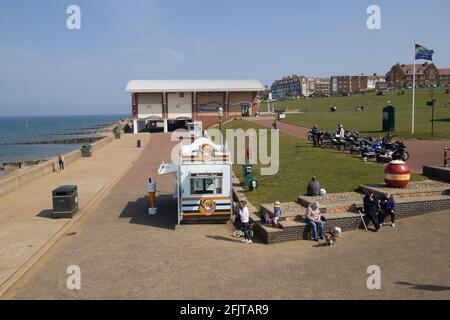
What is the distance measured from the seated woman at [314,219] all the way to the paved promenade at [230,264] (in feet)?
2.07

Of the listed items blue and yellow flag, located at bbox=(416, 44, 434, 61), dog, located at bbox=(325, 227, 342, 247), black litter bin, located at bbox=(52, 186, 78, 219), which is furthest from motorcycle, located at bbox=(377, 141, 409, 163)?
black litter bin, located at bbox=(52, 186, 78, 219)

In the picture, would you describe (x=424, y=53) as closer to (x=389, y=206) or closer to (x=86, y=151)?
(x=389, y=206)

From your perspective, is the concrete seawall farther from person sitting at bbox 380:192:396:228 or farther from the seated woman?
person sitting at bbox 380:192:396:228

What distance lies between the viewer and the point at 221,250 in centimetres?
1300

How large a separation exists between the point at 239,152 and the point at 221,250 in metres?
19.9

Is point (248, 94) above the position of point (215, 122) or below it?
above

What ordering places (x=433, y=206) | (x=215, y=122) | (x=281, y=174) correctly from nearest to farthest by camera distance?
(x=433, y=206)
(x=281, y=174)
(x=215, y=122)

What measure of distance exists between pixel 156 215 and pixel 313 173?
828cm

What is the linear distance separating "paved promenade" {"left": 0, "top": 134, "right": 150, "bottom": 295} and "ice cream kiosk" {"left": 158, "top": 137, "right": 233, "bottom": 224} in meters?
4.57

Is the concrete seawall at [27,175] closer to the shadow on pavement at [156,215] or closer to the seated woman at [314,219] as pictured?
the shadow on pavement at [156,215]

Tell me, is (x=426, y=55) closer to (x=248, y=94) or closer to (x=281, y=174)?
(x=281, y=174)

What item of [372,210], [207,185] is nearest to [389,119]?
[372,210]

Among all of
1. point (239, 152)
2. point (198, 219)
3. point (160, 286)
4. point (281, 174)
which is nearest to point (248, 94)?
point (239, 152)

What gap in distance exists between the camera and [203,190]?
1602 centimetres
